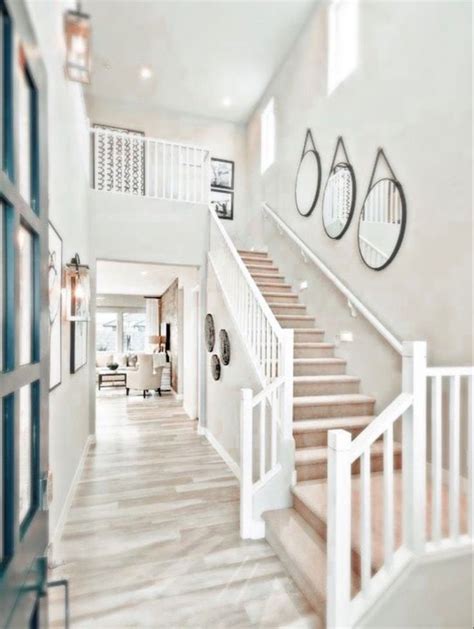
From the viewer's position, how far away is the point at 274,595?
202 centimetres

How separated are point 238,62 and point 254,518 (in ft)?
19.4

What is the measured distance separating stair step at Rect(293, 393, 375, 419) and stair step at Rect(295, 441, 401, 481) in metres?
0.36

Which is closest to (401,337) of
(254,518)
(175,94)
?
(254,518)

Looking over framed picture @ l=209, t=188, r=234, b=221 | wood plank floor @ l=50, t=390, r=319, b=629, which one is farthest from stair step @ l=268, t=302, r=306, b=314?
framed picture @ l=209, t=188, r=234, b=221

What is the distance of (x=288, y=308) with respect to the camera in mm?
4680

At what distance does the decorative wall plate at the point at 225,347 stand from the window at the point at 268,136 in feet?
11.5

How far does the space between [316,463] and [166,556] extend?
1.26m

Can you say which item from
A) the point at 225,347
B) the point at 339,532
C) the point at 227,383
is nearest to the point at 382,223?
the point at 225,347

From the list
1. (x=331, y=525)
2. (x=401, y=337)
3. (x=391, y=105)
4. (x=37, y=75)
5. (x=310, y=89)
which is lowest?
(x=331, y=525)

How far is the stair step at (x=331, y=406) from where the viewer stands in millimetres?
3182

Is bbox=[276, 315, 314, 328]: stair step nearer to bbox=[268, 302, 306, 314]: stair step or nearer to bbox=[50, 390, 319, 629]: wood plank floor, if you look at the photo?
bbox=[268, 302, 306, 314]: stair step

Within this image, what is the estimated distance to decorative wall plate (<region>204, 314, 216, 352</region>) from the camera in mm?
4738

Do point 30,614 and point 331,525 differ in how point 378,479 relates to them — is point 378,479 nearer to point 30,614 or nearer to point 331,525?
point 331,525

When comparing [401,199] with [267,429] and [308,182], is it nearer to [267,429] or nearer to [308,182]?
[308,182]
